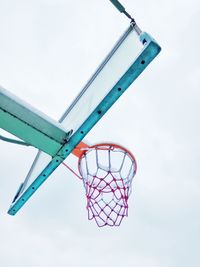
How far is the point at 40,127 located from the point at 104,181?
772 millimetres

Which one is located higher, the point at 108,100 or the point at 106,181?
the point at 108,100

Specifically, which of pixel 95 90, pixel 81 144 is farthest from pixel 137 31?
pixel 81 144

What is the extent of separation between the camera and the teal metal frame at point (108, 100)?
2.33m

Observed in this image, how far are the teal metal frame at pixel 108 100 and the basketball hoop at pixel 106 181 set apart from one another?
267 mm

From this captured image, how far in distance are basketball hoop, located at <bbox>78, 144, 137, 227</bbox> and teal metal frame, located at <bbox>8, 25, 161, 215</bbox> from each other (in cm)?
27

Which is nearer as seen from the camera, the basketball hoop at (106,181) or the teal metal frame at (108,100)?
the teal metal frame at (108,100)

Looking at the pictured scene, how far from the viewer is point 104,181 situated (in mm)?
3211

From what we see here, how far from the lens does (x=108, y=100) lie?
2580 millimetres

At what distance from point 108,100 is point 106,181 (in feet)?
3.03

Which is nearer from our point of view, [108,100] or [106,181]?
[108,100]

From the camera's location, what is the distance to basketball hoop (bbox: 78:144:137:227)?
10.5 feet

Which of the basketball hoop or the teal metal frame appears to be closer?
the teal metal frame

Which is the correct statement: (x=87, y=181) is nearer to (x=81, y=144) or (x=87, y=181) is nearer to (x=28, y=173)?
(x=81, y=144)

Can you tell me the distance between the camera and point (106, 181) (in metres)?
3.21
